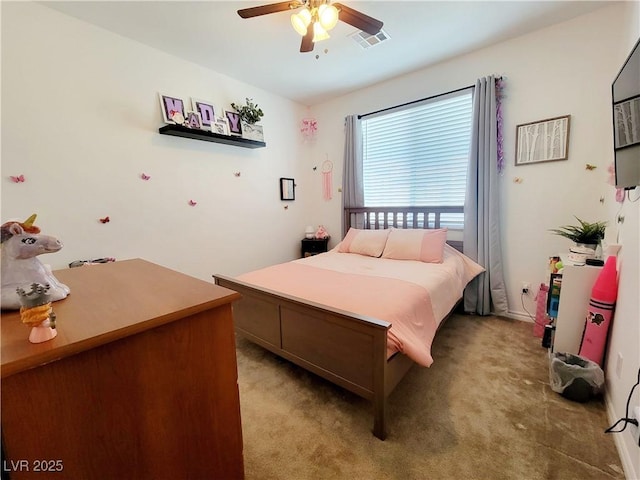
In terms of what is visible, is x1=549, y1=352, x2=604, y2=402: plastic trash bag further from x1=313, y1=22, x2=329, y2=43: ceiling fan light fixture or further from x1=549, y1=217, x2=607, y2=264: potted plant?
x1=313, y1=22, x2=329, y2=43: ceiling fan light fixture

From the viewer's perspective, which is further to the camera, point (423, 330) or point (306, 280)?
point (306, 280)

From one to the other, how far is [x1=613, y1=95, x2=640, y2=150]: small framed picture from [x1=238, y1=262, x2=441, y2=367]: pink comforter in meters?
1.24

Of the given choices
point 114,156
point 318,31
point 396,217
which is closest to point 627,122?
point 318,31

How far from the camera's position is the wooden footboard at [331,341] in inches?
53.7

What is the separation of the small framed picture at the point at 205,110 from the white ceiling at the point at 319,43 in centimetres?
40

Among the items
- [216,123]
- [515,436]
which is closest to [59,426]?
[515,436]

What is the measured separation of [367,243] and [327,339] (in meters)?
1.71

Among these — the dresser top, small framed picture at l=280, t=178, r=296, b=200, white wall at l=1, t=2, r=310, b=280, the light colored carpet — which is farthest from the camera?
small framed picture at l=280, t=178, r=296, b=200

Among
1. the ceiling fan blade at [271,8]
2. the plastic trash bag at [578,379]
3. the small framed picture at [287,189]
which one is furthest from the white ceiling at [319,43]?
the plastic trash bag at [578,379]

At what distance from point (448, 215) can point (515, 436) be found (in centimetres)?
223

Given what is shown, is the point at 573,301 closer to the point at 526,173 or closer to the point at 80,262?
the point at 526,173

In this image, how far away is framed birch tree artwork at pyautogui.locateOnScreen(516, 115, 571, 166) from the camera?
7.90 feet

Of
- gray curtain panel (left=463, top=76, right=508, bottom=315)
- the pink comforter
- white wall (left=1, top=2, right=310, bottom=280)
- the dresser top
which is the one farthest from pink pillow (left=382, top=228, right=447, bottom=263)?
the dresser top

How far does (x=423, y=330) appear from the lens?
1.69 m
